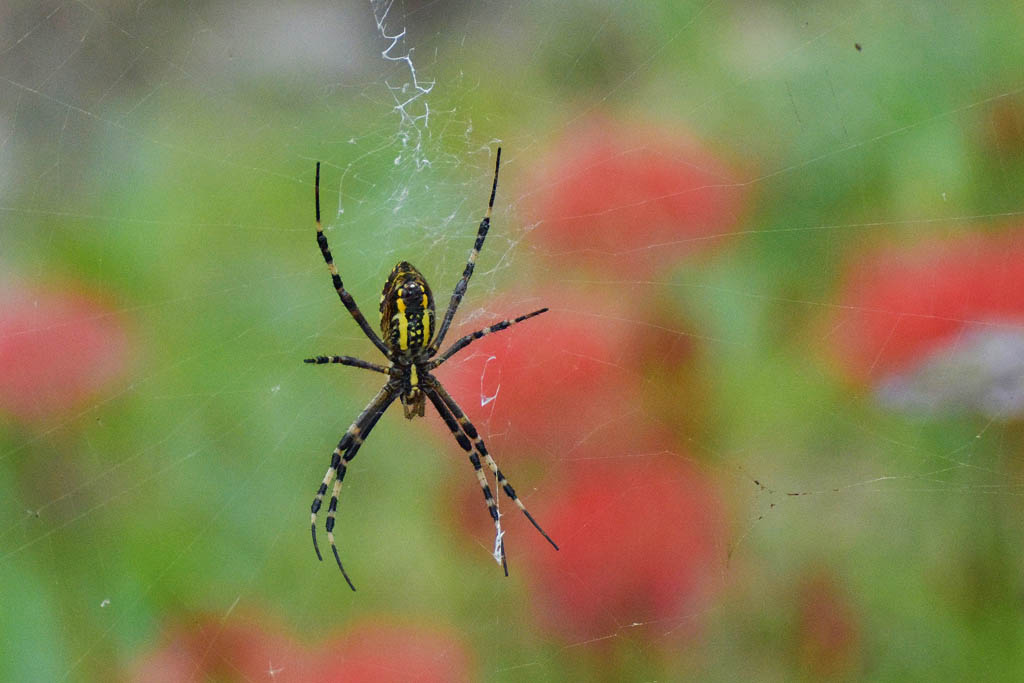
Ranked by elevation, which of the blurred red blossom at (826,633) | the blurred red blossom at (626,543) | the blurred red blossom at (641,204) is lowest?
the blurred red blossom at (826,633)

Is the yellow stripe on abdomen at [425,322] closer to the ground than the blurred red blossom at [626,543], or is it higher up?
higher up

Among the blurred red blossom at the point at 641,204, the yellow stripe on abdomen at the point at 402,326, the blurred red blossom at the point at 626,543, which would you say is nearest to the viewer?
the blurred red blossom at the point at 626,543

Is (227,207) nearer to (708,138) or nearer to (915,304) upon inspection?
(708,138)

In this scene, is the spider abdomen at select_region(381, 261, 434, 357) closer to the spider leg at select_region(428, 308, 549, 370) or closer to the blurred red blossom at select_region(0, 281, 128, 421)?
the spider leg at select_region(428, 308, 549, 370)

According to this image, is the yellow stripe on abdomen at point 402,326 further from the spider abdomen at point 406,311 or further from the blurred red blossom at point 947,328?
the blurred red blossom at point 947,328

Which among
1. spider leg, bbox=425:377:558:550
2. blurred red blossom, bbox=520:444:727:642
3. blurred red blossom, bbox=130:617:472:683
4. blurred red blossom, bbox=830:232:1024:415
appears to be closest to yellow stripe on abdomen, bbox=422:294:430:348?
spider leg, bbox=425:377:558:550

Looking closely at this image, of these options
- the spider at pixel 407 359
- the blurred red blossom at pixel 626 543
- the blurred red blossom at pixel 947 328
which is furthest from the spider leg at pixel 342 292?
the blurred red blossom at pixel 947 328

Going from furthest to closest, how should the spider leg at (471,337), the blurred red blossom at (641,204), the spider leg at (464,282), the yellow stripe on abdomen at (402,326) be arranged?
the spider leg at (464,282) < the yellow stripe on abdomen at (402,326) < the spider leg at (471,337) < the blurred red blossom at (641,204)
